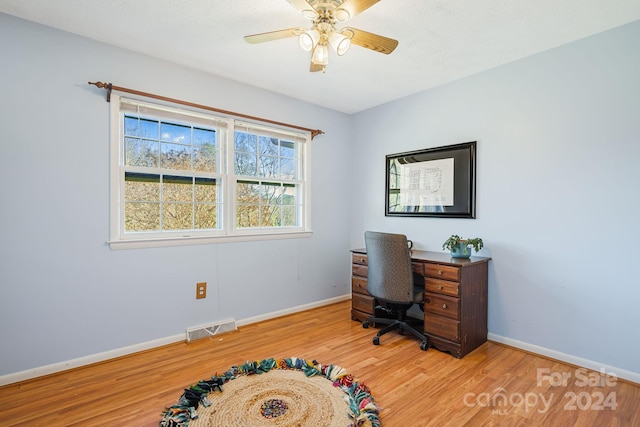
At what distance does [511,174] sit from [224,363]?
2.79 meters

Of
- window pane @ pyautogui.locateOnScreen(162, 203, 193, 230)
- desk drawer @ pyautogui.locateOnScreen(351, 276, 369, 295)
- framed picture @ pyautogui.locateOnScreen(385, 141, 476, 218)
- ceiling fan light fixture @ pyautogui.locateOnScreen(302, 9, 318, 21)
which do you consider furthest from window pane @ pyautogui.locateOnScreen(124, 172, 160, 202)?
framed picture @ pyautogui.locateOnScreen(385, 141, 476, 218)

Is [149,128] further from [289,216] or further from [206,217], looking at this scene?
[289,216]

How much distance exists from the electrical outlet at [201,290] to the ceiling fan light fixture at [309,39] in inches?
85.0

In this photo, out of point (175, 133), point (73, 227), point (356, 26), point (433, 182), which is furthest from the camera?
point (433, 182)

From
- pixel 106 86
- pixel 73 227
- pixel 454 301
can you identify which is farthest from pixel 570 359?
pixel 106 86

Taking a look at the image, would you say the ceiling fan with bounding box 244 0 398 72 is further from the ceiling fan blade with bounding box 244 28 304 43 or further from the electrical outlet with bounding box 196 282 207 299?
the electrical outlet with bounding box 196 282 207 299

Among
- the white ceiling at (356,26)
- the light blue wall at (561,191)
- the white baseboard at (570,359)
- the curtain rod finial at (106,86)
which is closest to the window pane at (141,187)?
the curtain rod finial at (106,86)

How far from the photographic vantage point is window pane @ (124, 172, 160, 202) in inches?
100

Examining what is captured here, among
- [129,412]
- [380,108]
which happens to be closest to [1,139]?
[129,412]

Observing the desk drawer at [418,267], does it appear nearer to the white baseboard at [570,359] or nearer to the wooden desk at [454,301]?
the wooden desk at [454,301]

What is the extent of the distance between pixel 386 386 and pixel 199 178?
230cm

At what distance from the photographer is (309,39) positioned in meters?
1.77

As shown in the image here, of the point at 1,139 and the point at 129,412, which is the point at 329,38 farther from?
the point at 129,412

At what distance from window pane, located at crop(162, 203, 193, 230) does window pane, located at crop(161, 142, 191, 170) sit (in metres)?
0.34
